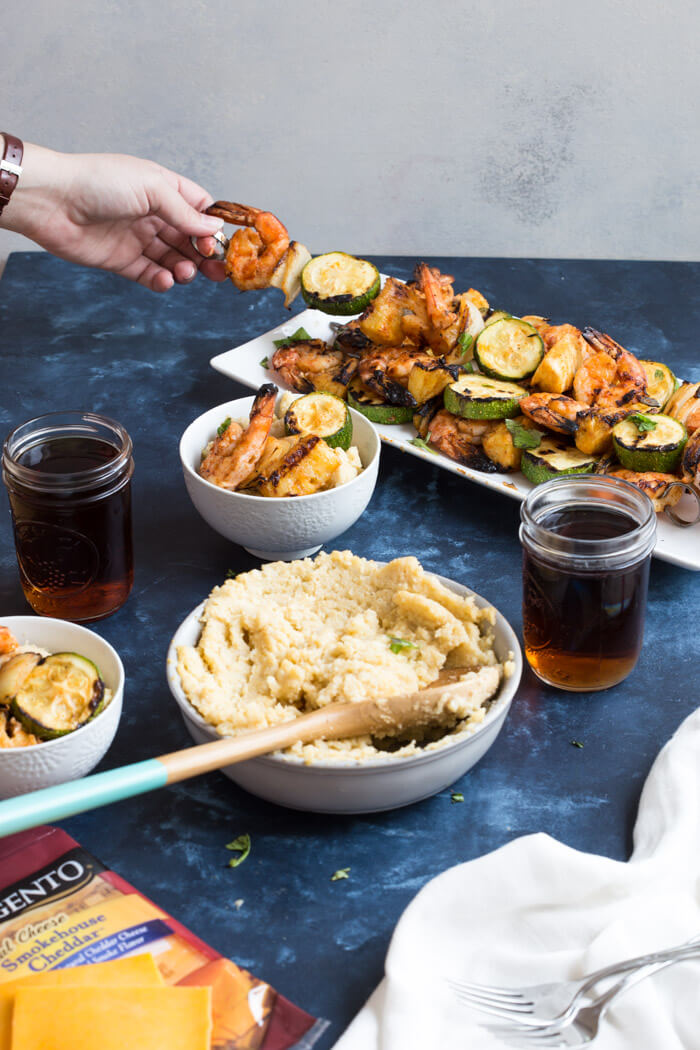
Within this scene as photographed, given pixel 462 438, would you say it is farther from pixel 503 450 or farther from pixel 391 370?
pixel 391 370

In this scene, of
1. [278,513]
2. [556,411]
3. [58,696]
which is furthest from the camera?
[556,411]

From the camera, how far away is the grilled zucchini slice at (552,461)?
6.85ft

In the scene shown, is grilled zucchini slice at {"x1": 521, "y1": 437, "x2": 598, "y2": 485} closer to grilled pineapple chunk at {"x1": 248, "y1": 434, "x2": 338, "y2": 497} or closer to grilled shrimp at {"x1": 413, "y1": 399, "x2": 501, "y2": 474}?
grilled shrimp at {"x1": 413, "y1": 399, "x2": 501, "y2": 474}

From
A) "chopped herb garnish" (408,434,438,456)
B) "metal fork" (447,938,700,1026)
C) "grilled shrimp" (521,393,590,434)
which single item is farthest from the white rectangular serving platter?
"metal fork" (447,938,700,1026)

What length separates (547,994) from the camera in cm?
118

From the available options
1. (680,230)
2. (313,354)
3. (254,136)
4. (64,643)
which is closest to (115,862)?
(64,643)

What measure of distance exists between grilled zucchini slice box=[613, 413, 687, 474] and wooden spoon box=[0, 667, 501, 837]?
734 millimetres

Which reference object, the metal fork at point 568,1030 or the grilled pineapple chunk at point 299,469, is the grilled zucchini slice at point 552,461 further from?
the metal fork at point 568,1030

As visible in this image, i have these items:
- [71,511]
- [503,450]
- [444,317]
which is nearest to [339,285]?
[444,317]

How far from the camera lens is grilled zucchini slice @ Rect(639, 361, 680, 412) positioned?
229cm

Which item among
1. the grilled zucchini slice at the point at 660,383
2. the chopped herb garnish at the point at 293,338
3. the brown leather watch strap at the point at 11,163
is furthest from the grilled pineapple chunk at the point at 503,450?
the brown leather watch strap at the point at 11,163

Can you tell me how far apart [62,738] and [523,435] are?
1.17 m

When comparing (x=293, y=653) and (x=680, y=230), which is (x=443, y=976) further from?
(x=680, y=230)

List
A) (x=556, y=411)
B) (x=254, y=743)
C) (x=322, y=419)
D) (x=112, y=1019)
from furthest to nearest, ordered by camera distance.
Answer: (x=556, y=411)
(x=322, y=419)
(x=254, y=743)
(x=112, y=1019)
